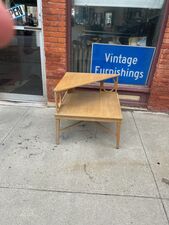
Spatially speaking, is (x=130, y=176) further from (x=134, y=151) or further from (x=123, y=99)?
(x=123, y=99)

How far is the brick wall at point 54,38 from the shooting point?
3.00 meters

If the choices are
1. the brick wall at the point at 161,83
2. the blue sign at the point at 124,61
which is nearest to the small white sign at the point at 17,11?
the blue sign at the point at 124,61

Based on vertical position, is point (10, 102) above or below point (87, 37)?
below

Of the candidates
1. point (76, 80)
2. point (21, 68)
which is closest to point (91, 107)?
point (76, 80)

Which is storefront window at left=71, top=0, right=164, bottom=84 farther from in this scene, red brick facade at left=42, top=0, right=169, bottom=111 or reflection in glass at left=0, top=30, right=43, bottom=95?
reflection in glass at left=0, top=30, right=43, bottom=95

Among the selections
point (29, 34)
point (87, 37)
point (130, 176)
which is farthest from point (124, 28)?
point (130, 176)

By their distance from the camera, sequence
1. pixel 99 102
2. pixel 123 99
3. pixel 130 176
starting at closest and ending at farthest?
pixel 130 176
pixel 99 102
pixel 123 99

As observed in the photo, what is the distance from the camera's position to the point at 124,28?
3287mm

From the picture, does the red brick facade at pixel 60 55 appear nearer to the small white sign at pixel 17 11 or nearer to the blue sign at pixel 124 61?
the blue sign at pixel 124 61

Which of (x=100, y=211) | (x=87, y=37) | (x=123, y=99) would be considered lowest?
(x=100, y=211)

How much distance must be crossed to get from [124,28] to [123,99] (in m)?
1.08

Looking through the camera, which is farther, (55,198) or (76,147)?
(76,147)

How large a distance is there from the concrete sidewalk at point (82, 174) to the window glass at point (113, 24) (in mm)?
1187

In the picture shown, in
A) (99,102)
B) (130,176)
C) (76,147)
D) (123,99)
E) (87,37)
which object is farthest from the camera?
(123,99)
